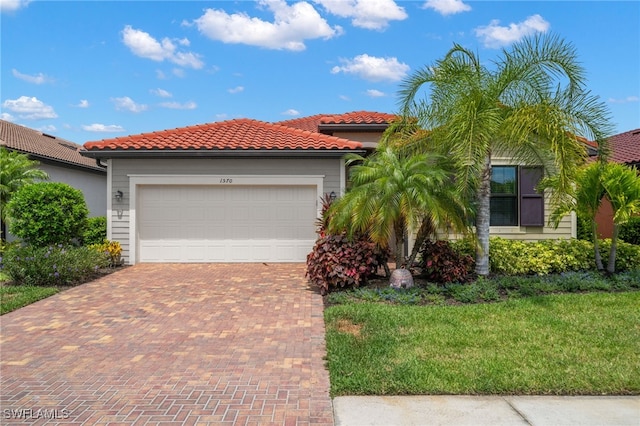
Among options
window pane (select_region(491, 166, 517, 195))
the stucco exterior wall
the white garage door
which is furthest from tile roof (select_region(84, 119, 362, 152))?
the stucco exterior wall

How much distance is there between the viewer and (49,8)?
349 inches

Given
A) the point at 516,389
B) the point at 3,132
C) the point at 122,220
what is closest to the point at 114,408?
the point at 516,389

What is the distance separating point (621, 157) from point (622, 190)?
418 inches

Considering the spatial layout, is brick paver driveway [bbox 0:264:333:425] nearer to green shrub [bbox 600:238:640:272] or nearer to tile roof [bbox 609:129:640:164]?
green shrub [bbox 600:238:640:272]

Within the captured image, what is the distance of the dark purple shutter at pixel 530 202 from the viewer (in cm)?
1102

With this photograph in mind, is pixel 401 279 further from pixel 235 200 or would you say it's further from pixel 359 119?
pixel 359 119

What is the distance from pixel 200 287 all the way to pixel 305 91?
370 inches

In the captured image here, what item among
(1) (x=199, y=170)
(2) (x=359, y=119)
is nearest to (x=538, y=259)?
(2) (x=359, y=119)

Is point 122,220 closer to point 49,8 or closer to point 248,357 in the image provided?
point 49,8

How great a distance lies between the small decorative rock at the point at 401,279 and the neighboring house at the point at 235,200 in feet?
13.3

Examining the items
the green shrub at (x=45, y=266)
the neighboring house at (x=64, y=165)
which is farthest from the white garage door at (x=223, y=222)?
the neighboring house at (x=64, y=165)

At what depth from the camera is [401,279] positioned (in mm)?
7707

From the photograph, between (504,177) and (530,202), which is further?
(504,177)

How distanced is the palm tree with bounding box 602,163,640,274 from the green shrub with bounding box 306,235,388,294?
4727mm
